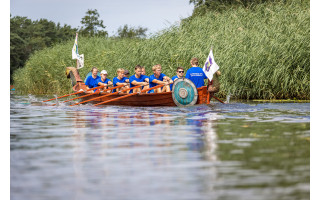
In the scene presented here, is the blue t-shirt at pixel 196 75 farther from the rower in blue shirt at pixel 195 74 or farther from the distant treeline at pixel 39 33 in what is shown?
the distant treeline at pixel 39 33

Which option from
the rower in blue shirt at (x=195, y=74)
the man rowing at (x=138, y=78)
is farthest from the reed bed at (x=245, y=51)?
the man rowing at (x=138, y=78)

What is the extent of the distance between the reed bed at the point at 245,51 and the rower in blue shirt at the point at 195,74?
7.07ft

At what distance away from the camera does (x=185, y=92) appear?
16219mm

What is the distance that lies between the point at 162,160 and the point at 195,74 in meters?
9.72

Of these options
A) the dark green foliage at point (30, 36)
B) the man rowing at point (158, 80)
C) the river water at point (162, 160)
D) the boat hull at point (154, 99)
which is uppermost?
the dark green foliage at point (30, 36)

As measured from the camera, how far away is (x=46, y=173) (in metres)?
6.16

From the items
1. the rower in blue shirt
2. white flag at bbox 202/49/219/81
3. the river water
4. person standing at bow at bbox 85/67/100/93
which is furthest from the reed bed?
the river water

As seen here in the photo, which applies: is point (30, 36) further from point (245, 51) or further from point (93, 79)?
point (245, 51)

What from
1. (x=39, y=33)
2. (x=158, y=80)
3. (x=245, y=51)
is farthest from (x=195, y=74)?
(x=39, y=33)

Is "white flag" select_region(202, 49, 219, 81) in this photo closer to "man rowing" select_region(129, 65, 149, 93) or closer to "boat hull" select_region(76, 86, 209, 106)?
"boat hull" select_region(76, 86, 209, 106)

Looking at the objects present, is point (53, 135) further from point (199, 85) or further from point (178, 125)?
point (199, 85)

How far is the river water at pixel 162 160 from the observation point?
17.3 feet

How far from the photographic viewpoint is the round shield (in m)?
16.1

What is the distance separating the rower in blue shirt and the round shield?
41cm
